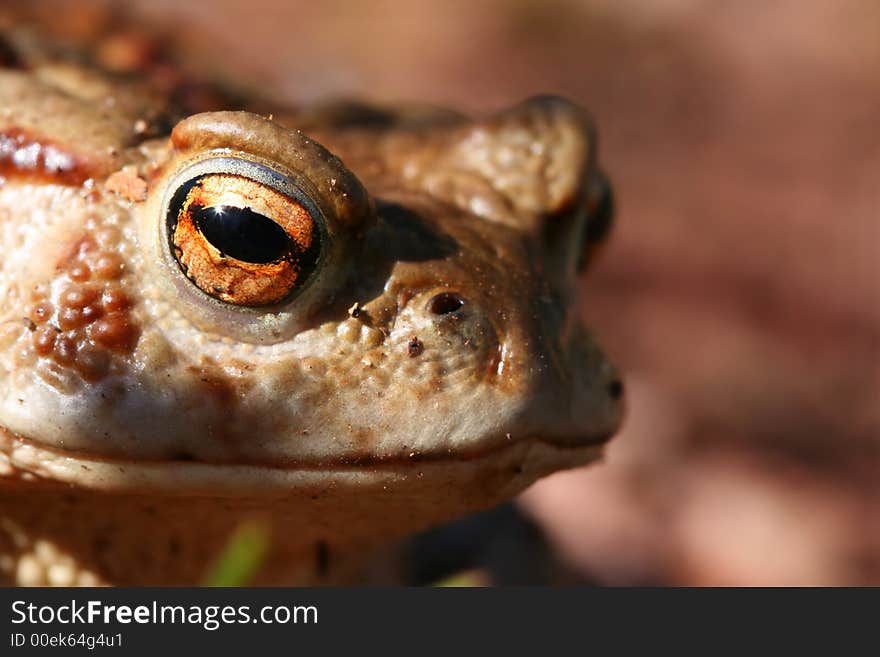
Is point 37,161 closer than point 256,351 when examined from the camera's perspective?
No

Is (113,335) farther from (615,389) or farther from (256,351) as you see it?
(615,389)

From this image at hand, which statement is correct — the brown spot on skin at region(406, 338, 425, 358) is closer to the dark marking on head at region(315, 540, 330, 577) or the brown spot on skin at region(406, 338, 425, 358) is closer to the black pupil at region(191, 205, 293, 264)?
the black pupil at region(191, 205, 293, 264)

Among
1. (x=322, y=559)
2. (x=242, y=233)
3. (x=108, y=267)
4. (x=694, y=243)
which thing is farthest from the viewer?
(x=694, y=243)

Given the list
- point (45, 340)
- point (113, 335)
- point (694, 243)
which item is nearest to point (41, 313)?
point (45, 340)

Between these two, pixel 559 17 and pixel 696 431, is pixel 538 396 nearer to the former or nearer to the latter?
pixel 696 431

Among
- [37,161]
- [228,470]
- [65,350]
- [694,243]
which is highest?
[694,243]

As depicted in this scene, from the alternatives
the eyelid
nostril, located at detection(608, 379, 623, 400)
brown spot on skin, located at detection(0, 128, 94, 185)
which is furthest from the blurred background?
nostril, located at detection(608, 379, 623, 400)

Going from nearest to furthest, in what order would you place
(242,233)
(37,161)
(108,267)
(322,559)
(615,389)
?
(242,233), (108,267), (37,161), (615,389), (322,559)

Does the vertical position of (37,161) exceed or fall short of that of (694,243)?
it falls short
